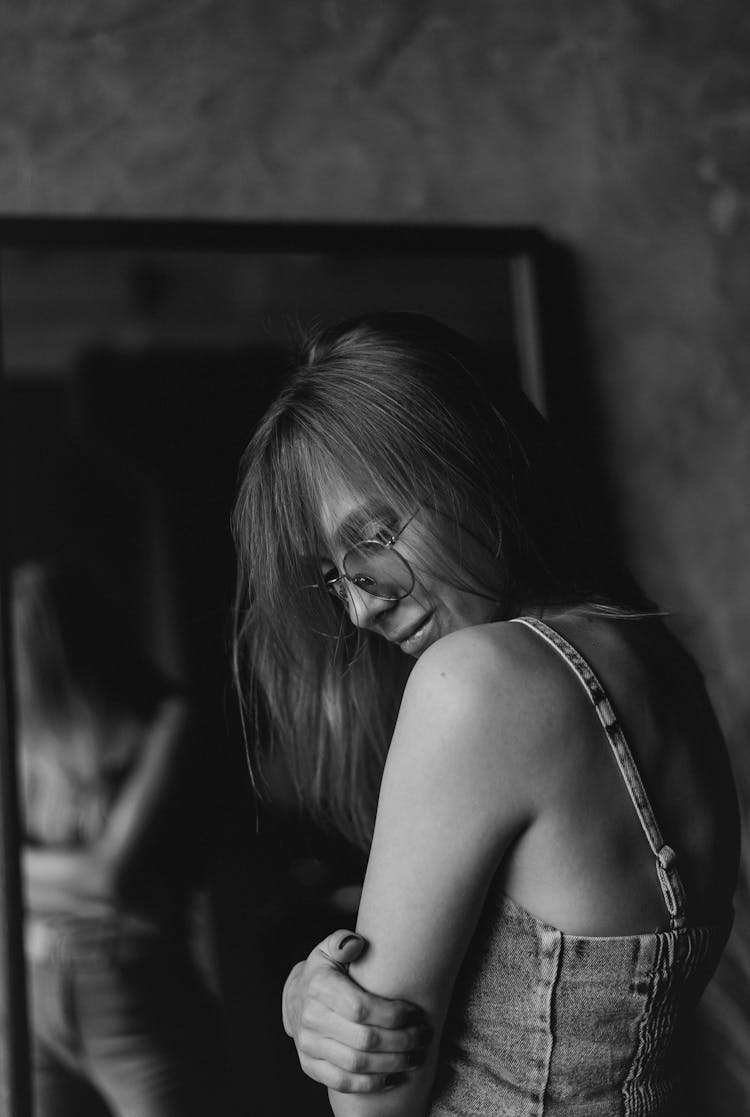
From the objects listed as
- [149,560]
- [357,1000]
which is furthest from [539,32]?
[357,1000]

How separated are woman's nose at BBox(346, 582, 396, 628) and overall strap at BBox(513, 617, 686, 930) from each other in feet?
0.59

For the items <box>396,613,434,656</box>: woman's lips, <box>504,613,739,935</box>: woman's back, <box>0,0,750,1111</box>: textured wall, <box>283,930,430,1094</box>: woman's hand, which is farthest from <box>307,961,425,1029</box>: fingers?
<box>0,0,750,1111</box>: textured wall

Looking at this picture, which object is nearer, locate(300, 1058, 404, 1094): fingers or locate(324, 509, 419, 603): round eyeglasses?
locate(300, 1058, 404, 1094): fingers

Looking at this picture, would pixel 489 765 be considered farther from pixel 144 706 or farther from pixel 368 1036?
pixel 144 706

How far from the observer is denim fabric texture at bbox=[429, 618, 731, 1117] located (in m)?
0.79

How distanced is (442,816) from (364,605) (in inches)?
10.1

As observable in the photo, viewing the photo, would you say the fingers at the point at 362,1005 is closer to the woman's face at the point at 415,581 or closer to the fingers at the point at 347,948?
the fingers at the point at 347,948

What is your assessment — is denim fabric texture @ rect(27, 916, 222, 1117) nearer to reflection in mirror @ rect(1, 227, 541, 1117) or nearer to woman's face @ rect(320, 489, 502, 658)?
reflection in mirror @ rect(1, 227, 541, 1117)

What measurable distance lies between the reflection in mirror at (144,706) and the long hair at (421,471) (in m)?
0.40

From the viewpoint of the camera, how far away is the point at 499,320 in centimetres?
157

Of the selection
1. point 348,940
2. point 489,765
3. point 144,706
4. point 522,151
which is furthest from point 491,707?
point 522,151

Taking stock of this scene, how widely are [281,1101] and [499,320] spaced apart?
1.05 m

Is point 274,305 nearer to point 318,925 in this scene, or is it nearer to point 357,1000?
point 318,925

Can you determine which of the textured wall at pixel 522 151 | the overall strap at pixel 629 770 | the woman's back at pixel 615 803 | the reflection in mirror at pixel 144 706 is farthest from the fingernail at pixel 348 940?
the textured wall at pixel 522 151
